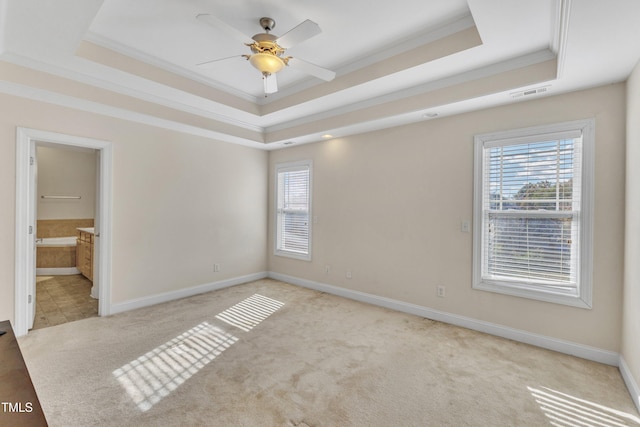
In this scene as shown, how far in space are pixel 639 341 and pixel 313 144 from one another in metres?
4.27

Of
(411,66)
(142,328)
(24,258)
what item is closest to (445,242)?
(411,66)

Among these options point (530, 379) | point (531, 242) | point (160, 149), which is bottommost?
point (530, 379)

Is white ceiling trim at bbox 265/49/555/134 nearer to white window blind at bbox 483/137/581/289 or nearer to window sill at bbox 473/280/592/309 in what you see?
white window blind at bbox 483/137/581/289

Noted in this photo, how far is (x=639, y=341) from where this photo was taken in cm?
215

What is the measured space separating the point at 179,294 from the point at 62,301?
5.15ft

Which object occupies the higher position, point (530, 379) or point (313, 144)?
point (313, 144)

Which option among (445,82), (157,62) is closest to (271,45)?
(157,62)

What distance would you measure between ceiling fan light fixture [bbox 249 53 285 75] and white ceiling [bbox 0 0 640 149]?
0.37 meters

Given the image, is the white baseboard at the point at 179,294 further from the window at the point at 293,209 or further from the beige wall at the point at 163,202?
the window at the point at 293,209

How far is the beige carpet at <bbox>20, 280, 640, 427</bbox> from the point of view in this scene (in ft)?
6.52

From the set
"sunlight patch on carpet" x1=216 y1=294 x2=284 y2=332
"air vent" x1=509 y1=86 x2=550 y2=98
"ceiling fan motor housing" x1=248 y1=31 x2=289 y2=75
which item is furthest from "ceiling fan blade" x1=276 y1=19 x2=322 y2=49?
"sunlight patch on carpet" x1=216 y1=294 x2=284 y2=332

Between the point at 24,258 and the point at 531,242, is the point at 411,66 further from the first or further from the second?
the point at 24,258

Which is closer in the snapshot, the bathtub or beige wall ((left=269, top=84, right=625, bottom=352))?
beige wall ((left=269, top=84, right=625, bottom=352))

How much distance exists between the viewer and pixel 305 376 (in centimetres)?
242
